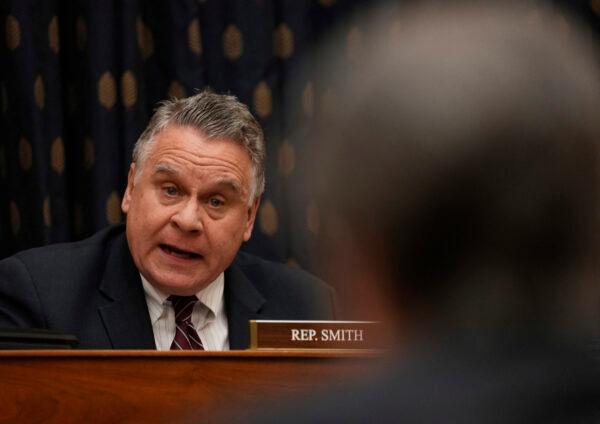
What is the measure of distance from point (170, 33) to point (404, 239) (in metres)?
2.44

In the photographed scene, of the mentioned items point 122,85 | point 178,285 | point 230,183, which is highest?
point 122,85

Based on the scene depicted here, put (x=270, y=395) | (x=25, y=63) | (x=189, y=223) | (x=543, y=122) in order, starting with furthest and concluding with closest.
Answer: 1. (x=25, y=63)
2. (x=189, y=223)
3. (x=270, y=395)
4. (x=543, y=122)

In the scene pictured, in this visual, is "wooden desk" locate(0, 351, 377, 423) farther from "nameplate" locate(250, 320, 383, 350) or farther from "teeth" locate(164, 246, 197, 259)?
"teeth" locate(164, 246, 197, 259)

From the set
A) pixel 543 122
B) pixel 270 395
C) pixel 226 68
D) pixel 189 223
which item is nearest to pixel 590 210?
pixel 543 122

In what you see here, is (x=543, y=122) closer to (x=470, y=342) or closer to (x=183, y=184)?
(x=470, y=342)

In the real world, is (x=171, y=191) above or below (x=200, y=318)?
above

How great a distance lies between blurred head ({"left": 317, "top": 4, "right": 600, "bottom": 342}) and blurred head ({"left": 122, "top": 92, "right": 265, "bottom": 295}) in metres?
1.61

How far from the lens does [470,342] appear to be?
65cm

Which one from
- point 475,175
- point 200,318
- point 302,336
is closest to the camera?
point 475,175

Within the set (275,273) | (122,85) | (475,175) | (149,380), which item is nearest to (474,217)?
(475,175)

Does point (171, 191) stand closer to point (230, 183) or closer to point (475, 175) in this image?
point (230, 183)

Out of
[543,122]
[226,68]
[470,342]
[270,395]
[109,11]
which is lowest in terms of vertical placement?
[270,395]

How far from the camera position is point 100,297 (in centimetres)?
224

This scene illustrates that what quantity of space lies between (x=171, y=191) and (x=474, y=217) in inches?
67.6
